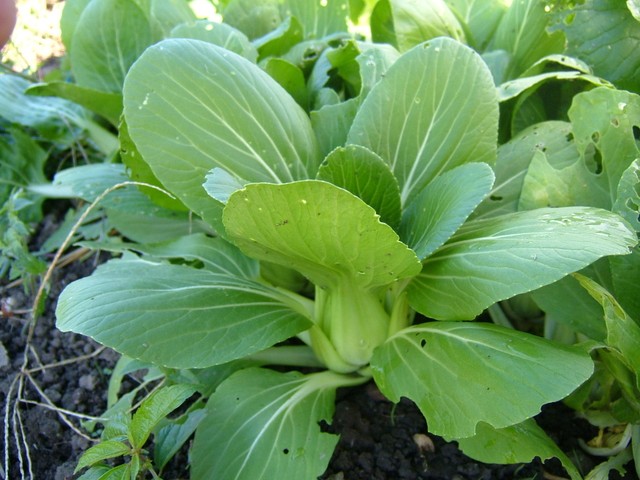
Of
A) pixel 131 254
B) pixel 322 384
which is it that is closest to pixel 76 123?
pixel 131 254

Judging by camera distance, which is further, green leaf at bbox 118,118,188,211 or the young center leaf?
green leaf at bbox 118,118,188,211

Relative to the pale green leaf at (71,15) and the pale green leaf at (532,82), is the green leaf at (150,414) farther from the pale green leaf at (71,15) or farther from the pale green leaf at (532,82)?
the pale green leaf at (71,15)

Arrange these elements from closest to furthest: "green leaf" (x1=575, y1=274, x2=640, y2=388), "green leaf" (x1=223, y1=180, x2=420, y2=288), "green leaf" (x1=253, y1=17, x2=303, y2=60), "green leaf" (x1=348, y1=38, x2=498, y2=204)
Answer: "green leaf" (x1=223, y1=180, x2=420, y2=288)
"green leaf" (x1=575, y1=274, x2=640, y2=388)
"green leaf" (x1=348, y1=38, x2=498, y2=204)
"green leaf" (x1=253, y1=17, x2=303, y2=60)

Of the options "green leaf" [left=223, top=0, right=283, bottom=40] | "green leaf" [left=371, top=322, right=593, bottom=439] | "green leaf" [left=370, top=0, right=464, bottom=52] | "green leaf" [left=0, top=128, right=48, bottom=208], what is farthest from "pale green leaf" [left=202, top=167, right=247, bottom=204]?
"green leaf" [left=0, top=128, right=48, bottom=208]

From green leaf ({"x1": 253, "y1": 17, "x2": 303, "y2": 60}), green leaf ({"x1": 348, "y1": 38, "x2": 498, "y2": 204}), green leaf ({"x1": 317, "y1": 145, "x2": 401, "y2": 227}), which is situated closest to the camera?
green leaf ({"x1": 317, "y1": 145, "x2": 401, "y2": 227})

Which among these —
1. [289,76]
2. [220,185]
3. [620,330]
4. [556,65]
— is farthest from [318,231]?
[556,65]

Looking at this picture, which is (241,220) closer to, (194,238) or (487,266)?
(487,266)

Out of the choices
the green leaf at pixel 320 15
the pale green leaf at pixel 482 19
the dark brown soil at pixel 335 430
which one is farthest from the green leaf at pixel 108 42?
the pale green leaf at pixel 482 19

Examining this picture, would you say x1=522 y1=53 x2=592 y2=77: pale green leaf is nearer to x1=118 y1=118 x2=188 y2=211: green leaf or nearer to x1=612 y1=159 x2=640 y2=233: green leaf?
x1=612 y1=159 x2=640 y2=233: green leaf
